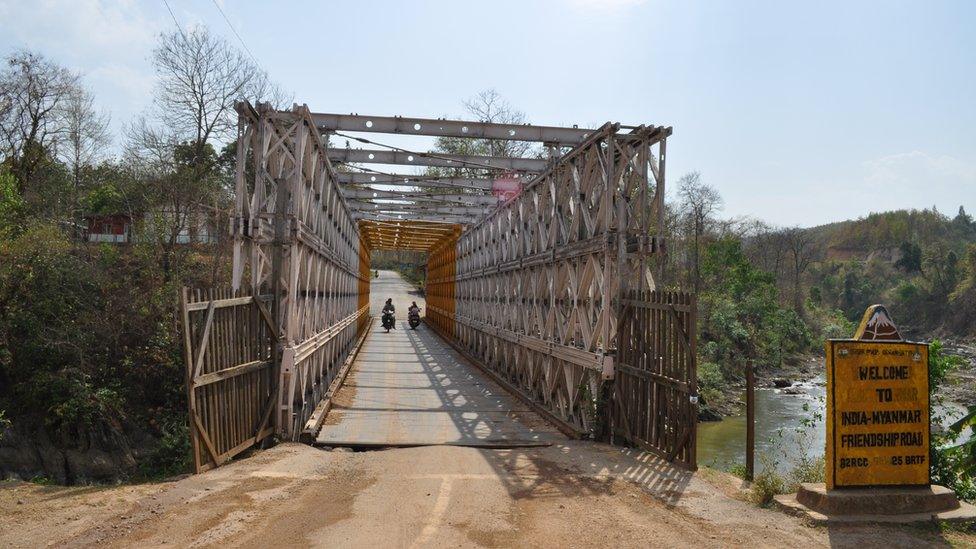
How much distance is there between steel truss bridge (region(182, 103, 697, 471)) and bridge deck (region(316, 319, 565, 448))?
47cm

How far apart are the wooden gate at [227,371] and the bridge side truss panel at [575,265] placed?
4.38 m

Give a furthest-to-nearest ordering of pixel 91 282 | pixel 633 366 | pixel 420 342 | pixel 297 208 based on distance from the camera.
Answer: pixel 420 342, pixel 91 282, pixel 297 208, pixel 633 366

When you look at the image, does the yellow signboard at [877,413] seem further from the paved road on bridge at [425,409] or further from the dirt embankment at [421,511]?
the paved road on bridge at [425,409]

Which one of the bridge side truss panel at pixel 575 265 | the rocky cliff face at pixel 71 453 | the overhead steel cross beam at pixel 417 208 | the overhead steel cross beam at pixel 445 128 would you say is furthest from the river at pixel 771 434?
the rocky cliff face at pixel 71 453

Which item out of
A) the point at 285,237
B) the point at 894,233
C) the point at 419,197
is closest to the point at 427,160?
the point at 419,197

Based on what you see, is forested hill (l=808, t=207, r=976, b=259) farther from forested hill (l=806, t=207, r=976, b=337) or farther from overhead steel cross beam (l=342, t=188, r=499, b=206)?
overhead steel cross beam (l=342, t=188, r=499, b=206)

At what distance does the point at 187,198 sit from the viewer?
2306 cm

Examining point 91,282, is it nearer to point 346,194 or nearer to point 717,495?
point 346,194

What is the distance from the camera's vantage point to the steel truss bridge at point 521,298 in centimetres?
755

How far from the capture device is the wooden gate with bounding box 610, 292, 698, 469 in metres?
7.35

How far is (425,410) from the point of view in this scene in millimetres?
12570

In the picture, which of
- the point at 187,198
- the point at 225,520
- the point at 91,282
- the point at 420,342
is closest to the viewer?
the point at 225,520

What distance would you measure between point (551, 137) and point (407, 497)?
8.27 m

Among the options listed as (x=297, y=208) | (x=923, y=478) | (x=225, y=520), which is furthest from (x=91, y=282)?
(x=923, y=478)
